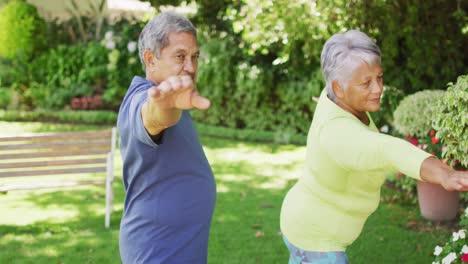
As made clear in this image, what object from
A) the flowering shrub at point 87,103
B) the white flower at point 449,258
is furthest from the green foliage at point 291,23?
the white flower at point 449,258

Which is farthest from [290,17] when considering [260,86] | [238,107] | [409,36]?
[238,107]

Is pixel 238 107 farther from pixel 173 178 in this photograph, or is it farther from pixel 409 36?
pixel 173 178

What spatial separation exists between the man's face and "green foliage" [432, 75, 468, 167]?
213 cm

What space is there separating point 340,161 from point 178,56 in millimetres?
692

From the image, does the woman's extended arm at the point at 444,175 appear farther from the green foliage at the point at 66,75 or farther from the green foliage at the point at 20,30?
the green foliage at the point at 20,30

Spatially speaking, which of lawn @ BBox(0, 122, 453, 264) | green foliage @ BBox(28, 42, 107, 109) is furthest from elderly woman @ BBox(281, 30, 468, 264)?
green foliage @ BBox(28, 42, 107, 109)

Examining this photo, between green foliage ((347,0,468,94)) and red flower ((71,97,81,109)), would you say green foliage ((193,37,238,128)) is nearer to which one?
red flower ((71,97,81,109))

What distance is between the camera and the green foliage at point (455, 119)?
3801mm

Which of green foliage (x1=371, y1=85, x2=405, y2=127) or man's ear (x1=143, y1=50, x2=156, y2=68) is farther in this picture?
green foliage (x1=371, y1=85, x2=405, y2=127)

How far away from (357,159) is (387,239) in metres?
4.32

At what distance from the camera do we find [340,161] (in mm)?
2166

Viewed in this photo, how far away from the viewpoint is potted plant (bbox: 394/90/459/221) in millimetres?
6594

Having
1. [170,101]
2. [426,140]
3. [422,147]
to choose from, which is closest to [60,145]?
[422,147]

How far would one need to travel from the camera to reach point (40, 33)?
14.7 metres
